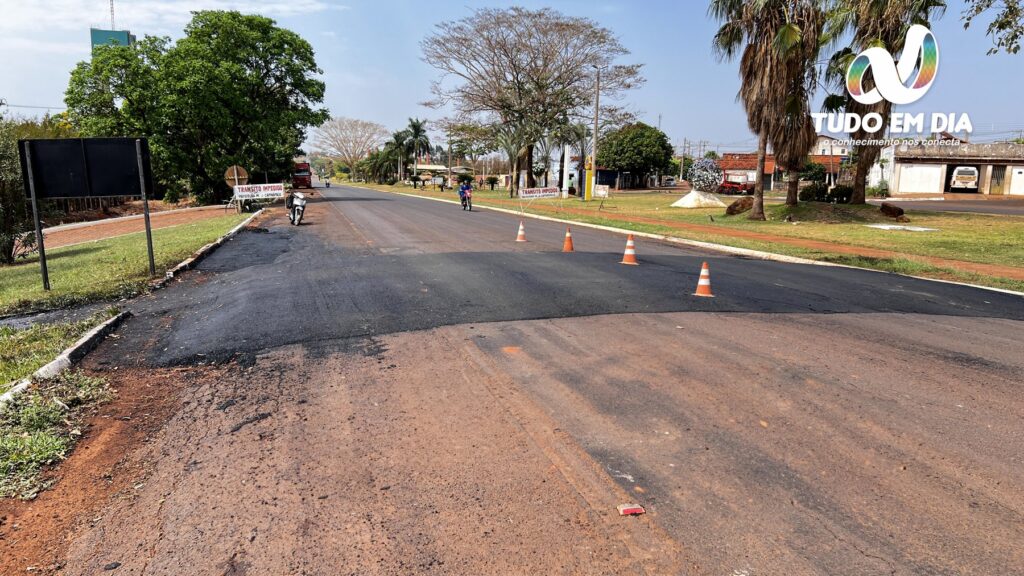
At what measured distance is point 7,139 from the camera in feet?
59.4

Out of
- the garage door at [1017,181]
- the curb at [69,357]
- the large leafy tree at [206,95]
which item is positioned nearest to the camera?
the curb at [69,357]

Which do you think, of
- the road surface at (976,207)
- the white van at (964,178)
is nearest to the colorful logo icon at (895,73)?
the road surface at (976,207)

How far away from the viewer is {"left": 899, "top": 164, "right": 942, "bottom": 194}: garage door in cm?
5006

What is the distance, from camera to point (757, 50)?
25.0 m

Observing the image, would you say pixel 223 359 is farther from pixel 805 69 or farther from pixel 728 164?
pixel 728 164

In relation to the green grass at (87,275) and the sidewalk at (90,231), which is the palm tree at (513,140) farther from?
the green grass at (87,275)

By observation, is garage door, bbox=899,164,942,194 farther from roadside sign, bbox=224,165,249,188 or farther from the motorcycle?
roadside sign, bbox=224,165,249,188

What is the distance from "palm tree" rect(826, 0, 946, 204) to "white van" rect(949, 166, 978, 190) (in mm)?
31038

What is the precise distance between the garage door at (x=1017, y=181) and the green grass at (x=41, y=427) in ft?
208

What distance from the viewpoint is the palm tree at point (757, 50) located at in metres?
24.2

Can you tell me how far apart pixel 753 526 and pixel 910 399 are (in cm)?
256

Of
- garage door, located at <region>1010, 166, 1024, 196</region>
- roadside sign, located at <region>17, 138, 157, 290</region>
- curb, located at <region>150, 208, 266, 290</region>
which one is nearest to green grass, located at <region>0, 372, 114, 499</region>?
curb, located at <region>150, 208, 266, 290</region>

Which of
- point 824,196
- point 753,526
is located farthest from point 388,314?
point 824,196

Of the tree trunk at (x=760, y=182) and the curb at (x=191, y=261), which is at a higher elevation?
the tree trunk at (x=760, y=182)
